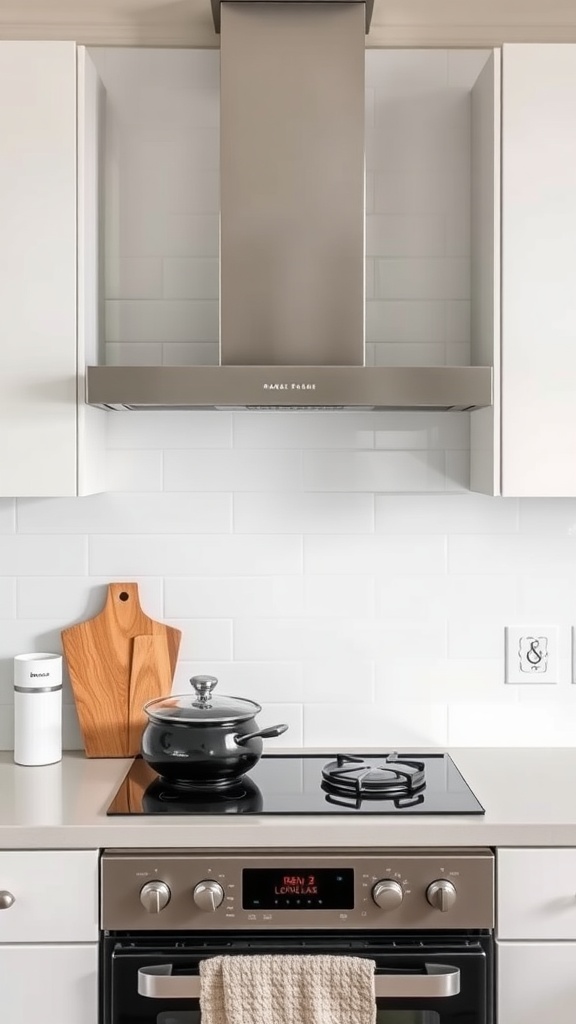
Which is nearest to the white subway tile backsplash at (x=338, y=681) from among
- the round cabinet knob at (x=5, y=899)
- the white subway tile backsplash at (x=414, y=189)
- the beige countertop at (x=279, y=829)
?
the beige countertop at (x=279, y=829)

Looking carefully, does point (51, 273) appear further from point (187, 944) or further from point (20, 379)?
point (187, 944)

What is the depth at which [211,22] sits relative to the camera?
239cm

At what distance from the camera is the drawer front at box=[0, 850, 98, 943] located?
1.88m

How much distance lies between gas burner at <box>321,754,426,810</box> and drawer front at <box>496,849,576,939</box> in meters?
0.22

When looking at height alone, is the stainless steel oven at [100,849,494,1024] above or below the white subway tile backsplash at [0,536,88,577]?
below

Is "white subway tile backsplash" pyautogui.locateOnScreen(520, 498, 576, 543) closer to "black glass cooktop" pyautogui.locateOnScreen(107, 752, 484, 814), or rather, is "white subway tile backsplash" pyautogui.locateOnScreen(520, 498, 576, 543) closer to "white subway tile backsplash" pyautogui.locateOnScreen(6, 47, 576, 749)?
"white subway tile backsplash" pyautogui.locateOnScreen(6, 47, 576, 749)

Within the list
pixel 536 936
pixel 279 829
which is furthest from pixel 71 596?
pixel 536 936

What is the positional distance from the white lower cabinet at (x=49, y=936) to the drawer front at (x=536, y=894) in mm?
771

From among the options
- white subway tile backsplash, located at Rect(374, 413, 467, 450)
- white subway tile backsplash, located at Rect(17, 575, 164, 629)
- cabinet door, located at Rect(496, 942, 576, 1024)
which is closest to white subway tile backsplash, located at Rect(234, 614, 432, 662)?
white subway tile backsplash, located at Rect(17, 575, 164, 629)

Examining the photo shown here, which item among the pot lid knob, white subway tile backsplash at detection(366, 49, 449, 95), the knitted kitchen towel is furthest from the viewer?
white subway tile backsplash at detection(366, 49, 449, 95)

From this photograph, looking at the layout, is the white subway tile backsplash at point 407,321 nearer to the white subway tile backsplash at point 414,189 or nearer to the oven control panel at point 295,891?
the white subway tile backsplash at point 414,189

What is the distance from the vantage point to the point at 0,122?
212 cm

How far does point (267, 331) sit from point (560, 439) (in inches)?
26.2

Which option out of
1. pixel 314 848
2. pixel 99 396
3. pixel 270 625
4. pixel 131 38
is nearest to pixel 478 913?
pixel 314 848
